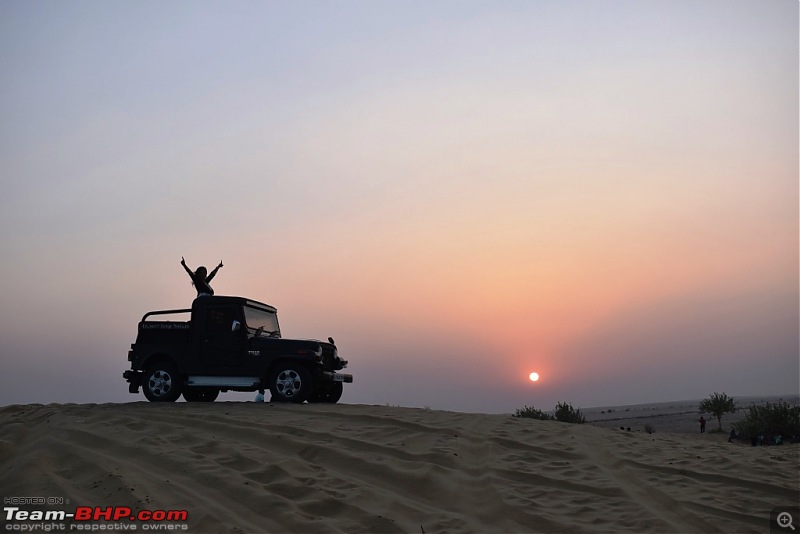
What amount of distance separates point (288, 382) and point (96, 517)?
26.2 ft

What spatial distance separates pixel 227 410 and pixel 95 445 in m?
3.45

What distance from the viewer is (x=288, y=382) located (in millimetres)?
14008

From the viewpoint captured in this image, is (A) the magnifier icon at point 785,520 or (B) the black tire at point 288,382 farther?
(B) the black tire at point 288,382

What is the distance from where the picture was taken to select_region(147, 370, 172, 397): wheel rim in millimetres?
14406

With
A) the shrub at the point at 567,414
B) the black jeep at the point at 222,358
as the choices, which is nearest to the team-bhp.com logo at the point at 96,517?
the black jeep at the point at 222,358

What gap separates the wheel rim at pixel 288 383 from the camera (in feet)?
45.9

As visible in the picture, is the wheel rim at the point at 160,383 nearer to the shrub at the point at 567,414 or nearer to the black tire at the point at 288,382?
the black tire at the point at 288,382

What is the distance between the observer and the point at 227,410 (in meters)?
12.2

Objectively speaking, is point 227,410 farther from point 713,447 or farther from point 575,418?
point 575,418

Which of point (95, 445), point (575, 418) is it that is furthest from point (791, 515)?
point (575, 418)

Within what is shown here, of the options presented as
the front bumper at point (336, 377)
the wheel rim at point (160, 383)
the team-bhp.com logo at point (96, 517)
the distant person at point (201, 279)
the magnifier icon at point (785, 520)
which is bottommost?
the team-bhp.com logo at point (96, 517)

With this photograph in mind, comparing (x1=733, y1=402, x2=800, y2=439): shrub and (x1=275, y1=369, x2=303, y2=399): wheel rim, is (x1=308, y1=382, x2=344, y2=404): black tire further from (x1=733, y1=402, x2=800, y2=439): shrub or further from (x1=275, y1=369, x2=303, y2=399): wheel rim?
(x1=733, y1=402, x2=800, y2=439): shrub

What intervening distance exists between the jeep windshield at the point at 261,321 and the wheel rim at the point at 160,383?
2.30m

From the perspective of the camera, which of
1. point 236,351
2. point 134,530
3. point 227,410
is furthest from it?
point 236,351
